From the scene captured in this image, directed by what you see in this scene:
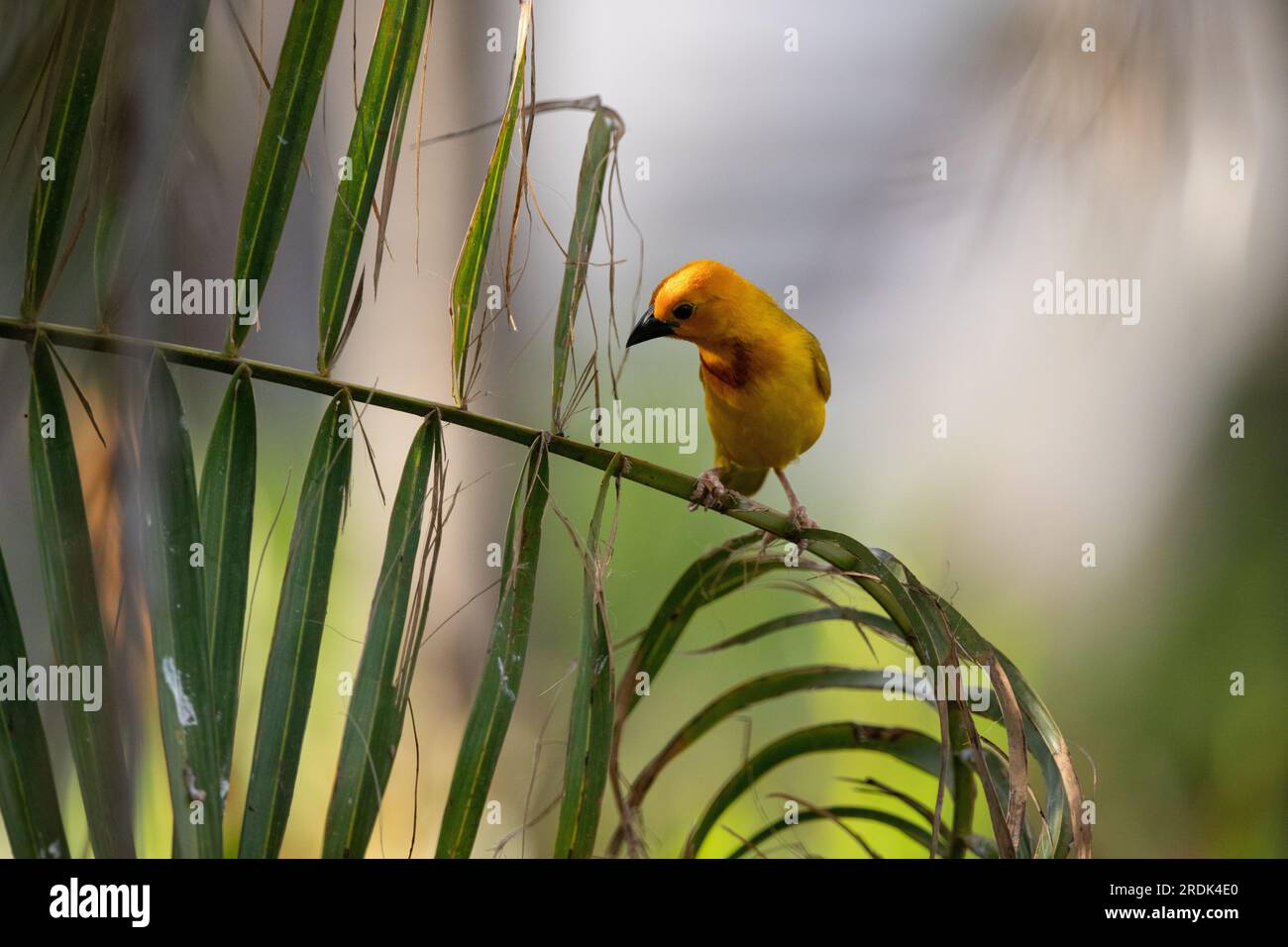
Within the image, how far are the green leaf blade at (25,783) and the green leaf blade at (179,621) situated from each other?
20 centimetres

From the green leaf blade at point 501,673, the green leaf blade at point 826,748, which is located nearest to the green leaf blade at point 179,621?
the green leaf blade at point 501,673

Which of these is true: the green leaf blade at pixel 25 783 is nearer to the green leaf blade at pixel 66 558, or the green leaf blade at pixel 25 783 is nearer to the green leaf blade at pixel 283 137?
the green leaf blade at pixel 66 558

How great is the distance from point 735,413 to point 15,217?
1.66 m

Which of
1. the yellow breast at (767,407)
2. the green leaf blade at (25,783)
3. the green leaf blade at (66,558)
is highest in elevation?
the yellow breast at (767,407)

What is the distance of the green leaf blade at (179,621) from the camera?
104 cm

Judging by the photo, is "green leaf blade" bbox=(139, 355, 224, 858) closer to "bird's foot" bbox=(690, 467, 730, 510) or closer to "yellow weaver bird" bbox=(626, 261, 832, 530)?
"bird's foot" bbox=(690, 467, 730, 510)

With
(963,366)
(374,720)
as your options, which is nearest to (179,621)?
(374,720)

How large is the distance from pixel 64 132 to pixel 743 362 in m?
1.57

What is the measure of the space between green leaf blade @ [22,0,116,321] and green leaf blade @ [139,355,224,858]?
22 centimetres

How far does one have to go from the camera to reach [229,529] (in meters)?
1.24

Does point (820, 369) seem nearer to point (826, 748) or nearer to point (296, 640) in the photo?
point (826, 748)

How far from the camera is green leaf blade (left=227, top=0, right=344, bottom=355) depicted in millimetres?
1239

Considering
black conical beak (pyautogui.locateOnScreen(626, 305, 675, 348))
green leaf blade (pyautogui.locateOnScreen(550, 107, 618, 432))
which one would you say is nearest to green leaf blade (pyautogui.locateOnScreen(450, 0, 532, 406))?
green leaf blade (pyautogui.locateOnScreen(550, 107, 618, 432))
